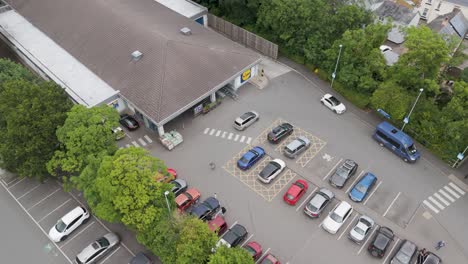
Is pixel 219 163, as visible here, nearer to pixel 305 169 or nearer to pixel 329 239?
pixel 305 169

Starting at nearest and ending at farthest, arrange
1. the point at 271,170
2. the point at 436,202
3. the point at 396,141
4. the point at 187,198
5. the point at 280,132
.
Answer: the point at 187,198 < the point at 436,202 < the point at 271,170 < the point at 396,141 < the point at 280,132

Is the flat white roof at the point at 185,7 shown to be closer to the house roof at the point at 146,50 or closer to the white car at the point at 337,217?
the house roof at the point at 146,50

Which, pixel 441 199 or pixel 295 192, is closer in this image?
pixel 295 192

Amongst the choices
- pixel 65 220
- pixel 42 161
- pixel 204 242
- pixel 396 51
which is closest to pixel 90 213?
pixel 65 220

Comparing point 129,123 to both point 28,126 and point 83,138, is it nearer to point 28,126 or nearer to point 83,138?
point 83,138

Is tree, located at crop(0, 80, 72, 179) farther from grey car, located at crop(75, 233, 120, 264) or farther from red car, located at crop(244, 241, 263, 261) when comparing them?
red car, located at crop(244, 241, 263, 261)

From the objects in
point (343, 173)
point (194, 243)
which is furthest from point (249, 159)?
point (194, 243)

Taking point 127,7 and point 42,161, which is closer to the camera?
point 42,161
